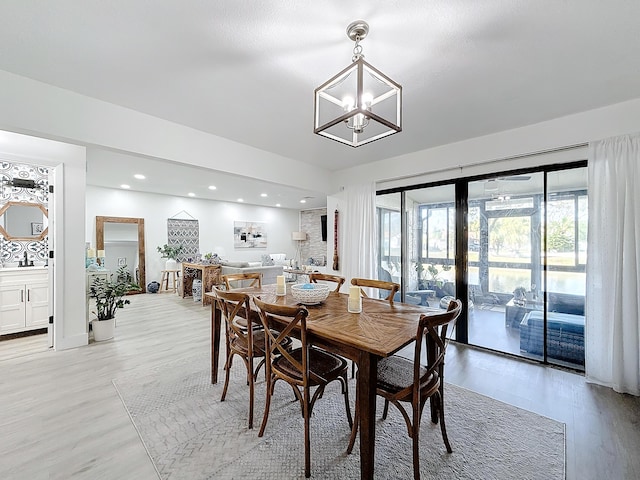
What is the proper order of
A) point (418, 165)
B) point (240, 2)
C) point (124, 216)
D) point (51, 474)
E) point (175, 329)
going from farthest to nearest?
point (124, 216)
point (175, 329)
point (418, 165)
point (51, 474)
point (240, 2)

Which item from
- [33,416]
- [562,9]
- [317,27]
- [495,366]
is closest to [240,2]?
[317,27]

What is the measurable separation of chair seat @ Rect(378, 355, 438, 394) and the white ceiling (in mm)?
2072

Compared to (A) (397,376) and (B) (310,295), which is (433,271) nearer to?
(B) (310,295)

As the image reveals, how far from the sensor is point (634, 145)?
7.99ft

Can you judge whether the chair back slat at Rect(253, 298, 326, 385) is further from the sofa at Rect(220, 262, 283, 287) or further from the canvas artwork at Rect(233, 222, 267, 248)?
→ the canvas artwork at Rect(233, 222, 267, 248)

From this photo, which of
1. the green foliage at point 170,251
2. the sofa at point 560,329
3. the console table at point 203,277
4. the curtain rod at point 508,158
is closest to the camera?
the curtain rod at point 508,158

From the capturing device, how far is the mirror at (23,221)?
378 centimetres

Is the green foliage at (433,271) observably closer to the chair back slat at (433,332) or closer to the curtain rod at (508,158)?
the curtain rod at (508,158)

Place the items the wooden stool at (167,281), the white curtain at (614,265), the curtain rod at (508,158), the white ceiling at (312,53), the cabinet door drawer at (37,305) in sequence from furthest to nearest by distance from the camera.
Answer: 1. the wooden stool at (167,281)
2. the cabinet door drawer at (37,305)
3. the curtain rod at (508,158)
4. the white curtain at (614,265)
5. the white ceiling at (312,53)

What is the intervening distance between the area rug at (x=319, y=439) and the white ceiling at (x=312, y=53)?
8.44 feet

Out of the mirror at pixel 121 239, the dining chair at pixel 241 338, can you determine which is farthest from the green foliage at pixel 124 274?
the dining chair at pixel 241 338

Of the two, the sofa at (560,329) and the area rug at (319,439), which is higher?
the sofa at (560,329)

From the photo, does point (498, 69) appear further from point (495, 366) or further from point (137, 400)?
point (137, 400)

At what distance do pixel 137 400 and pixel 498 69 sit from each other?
149 inches
